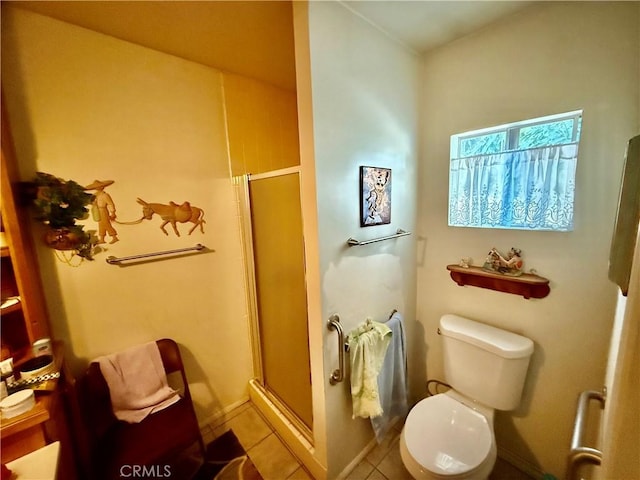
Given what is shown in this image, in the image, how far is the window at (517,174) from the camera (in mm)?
1203

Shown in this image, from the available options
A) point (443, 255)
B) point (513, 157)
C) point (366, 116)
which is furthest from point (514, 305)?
point (366, 116)

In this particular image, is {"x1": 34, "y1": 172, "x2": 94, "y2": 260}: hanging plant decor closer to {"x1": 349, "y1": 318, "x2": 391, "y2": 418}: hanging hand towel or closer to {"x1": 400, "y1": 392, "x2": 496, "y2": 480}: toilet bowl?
{"x1": 349, "y1": 318, "x2": 391, "y2": 418}: hanging hand towel

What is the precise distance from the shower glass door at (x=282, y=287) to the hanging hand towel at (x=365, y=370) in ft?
1.08

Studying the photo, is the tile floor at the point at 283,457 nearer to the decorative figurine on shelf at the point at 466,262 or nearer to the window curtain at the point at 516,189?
the decorative figurine on shelf at the point at 466,262

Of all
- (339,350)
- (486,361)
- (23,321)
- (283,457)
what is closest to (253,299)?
(339,350)

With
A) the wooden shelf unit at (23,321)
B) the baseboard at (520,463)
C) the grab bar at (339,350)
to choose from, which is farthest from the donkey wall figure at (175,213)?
the baseboard at (520,463)

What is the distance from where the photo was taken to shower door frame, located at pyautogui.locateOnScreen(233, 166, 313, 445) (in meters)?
1.68

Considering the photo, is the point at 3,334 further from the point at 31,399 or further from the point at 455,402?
the point at 455,402

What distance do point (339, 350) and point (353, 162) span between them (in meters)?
0.94

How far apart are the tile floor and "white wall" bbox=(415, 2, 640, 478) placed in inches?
22.9

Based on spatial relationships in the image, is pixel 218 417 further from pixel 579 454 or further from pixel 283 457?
pixel 579 454

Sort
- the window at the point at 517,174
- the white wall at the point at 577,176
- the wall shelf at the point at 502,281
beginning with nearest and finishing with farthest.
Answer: the white wall at the point at 577,176 → the window at the point at 517,174 → the wall shelf at the point at 502,281

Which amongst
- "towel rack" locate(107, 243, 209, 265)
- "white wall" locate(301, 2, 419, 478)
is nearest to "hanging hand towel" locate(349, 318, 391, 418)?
"white wall" locate(301, 2, 419, 478)

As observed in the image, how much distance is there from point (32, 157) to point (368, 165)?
5.24 feet
